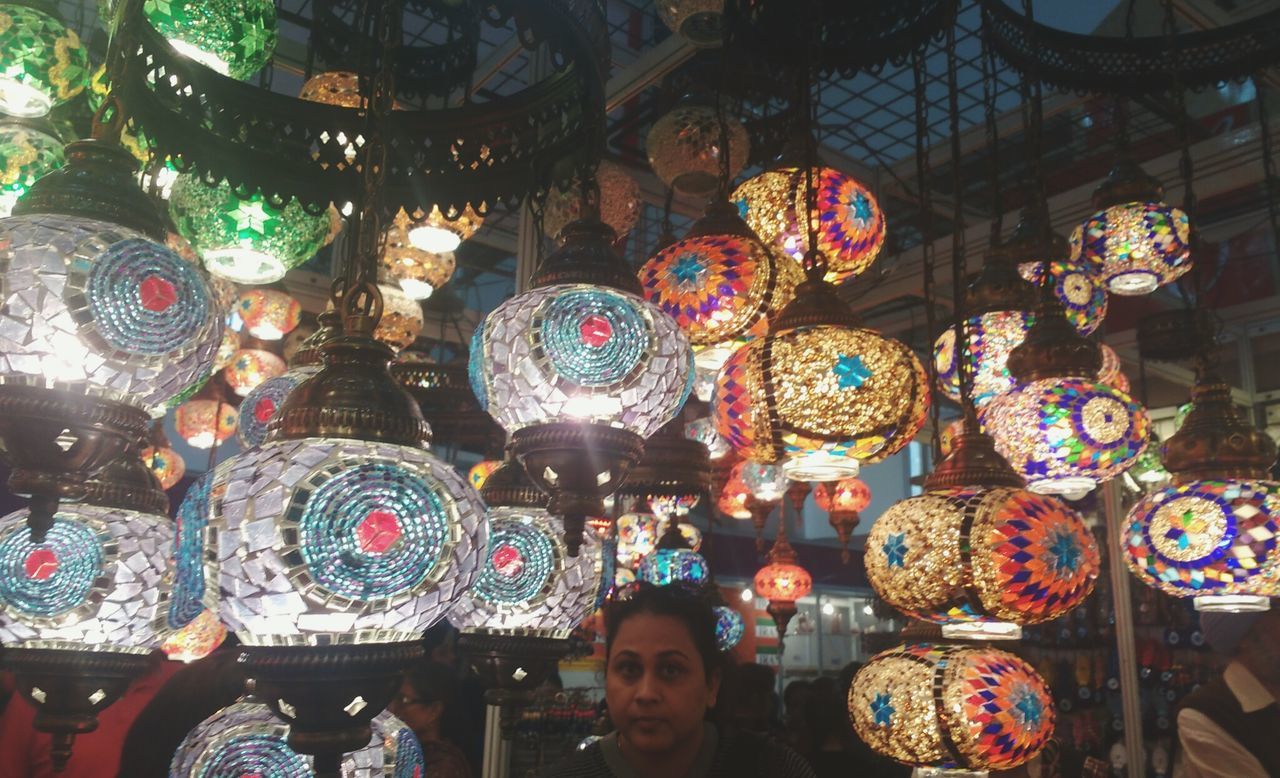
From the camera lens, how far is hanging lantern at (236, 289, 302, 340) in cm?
318

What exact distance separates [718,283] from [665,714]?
72 cm

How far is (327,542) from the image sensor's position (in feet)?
2.31

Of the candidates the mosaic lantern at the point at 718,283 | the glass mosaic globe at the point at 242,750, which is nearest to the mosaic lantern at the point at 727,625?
the mosaic lantern at the point at 718,283

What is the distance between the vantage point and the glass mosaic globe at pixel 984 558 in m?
1.38

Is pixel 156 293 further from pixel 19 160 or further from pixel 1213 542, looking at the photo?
pixel 1213 542

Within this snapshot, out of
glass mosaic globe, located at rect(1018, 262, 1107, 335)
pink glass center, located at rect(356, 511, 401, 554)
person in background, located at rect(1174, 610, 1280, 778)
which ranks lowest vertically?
person in background, located at rect(1174, 610, 1280, 778)

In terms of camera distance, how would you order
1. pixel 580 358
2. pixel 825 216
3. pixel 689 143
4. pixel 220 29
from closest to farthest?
pixel 580 358 < pixel 220 29 < pixel 825 216 < pixel 689 143

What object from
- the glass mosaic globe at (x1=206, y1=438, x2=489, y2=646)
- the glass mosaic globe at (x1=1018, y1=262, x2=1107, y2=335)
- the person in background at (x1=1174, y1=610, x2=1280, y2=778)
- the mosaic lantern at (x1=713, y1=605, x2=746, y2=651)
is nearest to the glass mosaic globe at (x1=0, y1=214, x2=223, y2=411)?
the glass mosaic globe at (x1=206, y1=438, x2=489, y2=646)

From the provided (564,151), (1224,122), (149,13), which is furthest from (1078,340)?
(1224,122)

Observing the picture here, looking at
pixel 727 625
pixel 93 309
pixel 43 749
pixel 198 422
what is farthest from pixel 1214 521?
pixel 198 422

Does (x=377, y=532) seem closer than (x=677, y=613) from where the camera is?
Yes

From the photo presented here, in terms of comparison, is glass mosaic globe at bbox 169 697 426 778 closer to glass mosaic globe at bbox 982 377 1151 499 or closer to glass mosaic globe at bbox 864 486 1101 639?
glass mosaic globe at bbox 864 486 1101 639

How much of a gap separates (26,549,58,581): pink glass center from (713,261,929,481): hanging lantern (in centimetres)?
94

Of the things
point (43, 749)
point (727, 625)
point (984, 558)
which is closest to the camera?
point (984, 558)
